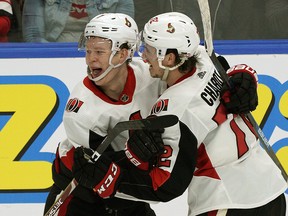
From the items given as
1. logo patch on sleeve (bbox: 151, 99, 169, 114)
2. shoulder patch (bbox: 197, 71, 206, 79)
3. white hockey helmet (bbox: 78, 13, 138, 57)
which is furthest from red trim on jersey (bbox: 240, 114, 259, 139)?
white hockey helmet (bbox: 78, 13, 138, 57)

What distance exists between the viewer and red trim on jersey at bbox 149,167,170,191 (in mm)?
2494

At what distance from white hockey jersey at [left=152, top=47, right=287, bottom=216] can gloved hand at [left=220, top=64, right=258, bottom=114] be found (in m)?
0.02

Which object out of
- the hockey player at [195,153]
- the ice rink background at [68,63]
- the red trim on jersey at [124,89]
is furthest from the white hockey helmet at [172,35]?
the ice rink background at [68,63]

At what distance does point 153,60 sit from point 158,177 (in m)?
0.37

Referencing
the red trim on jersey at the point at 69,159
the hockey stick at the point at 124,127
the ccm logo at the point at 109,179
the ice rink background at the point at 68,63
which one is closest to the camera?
the hockey stick at the point at 124,127

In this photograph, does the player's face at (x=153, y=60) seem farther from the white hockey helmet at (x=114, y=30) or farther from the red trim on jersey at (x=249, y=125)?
the red trim on jersey at (x=249, y=125)

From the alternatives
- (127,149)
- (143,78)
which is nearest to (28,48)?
(143,78)

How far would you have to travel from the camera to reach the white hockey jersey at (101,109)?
106 inches

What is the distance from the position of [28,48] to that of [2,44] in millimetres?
119

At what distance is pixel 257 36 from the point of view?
380 centimetres

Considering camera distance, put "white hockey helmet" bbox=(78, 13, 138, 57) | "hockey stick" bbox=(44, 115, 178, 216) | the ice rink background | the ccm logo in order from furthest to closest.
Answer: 1. the ice rink background
2. "white hockey helmet" bbox=(78, 13, 138, 57)
3. the ccm logo
4. "hockey stick" bbox=(44, 115, 178, 216)

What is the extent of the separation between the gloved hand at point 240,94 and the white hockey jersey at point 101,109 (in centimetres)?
27

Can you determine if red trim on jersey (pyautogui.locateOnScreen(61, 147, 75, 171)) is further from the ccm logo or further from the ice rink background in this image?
the ice rink background

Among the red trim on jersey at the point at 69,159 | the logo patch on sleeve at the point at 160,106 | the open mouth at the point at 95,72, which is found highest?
the logo patch on sleeve at the point at 160,106
